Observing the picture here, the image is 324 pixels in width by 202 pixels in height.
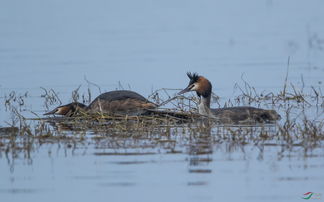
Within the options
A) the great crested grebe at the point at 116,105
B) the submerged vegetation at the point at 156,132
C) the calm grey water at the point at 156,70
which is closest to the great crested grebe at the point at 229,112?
the submerged vegetation at the point at 156,132

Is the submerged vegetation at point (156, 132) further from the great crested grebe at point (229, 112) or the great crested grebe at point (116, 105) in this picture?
the great crested grebe at point (116, 105)

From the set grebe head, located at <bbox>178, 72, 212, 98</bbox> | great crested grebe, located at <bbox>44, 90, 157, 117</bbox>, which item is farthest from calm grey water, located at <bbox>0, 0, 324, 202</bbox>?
grebe head, located at <bbox>178, 72, 212, 98</bbox>

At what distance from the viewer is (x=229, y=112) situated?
42.7 feet

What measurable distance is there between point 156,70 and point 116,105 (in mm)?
5117

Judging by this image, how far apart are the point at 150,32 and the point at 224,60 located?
717 centimetres

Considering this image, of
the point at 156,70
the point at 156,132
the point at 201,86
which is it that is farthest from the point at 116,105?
the point at 156,70

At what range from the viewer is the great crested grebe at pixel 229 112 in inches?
491

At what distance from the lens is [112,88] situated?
1739cm

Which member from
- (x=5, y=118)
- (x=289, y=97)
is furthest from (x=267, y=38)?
(x=5, y=118)

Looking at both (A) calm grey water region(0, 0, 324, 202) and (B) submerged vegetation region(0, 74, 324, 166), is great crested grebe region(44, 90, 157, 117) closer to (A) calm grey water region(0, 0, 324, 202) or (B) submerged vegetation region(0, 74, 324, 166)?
(B) submerged vegetation region(0, 74, 324, 166)

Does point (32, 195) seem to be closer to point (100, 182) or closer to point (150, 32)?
point (100, 182)

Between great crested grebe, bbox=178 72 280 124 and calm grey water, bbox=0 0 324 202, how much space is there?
1.81 metres

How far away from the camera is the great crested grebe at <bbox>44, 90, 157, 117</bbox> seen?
1407cm

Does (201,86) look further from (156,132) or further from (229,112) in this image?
(156,132)
